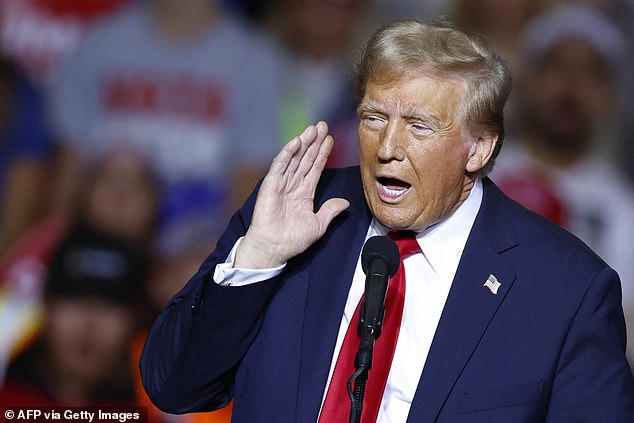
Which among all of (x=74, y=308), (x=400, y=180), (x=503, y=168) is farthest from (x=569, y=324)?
(x=74, y=308)

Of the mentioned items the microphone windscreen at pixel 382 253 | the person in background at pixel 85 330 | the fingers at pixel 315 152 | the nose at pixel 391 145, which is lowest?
the person in background at pixel 85 330

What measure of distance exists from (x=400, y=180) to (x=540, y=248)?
34 cm

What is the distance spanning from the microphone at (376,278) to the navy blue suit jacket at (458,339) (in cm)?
24

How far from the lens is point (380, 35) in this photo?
2.38m

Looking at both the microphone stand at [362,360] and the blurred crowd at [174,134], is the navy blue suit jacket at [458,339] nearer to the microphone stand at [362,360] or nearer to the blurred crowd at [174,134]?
the microphone stand at [362,360]

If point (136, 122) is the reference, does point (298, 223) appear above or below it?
above

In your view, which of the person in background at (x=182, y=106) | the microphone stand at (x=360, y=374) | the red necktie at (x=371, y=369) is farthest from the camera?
the person in background at (x=182, y=106)

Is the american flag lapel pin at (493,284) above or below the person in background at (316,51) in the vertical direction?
above

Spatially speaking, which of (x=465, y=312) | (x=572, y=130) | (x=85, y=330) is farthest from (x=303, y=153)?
(x=572, y=130)

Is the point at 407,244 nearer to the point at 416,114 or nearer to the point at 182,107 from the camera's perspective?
the point at 416,114

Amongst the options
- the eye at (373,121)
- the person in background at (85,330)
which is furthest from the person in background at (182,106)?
the eye at (373,121)

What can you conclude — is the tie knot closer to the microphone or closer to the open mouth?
the open mouth

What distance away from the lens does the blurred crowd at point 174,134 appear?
478cm

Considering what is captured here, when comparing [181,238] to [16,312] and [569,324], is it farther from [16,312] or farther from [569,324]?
[569,324]
